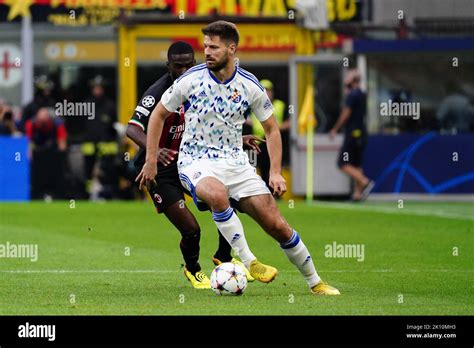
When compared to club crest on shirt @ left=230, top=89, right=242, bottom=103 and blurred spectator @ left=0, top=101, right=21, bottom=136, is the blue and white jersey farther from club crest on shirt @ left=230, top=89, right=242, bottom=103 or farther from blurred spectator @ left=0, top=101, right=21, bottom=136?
blurred spectator @ left=0, top=101, right=21, bottom=136

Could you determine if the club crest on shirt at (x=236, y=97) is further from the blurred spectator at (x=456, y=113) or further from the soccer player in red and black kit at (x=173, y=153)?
the blurred spectator at (x=456, y=113)

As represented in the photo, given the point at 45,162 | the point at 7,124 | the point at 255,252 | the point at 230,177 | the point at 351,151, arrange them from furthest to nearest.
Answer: the point at 7,124, the point at 45,162, the point at 351,151, the point at 255,252, the point at 230,177

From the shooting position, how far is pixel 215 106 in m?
12.3

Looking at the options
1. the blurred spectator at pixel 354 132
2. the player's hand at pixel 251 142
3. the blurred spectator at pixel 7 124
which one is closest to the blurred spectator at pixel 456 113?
the blurred spectator at pixel 354 132

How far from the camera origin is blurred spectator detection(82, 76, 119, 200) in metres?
30.1

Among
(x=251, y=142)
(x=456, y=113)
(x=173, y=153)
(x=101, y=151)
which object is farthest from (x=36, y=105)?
(x=251, y=142)

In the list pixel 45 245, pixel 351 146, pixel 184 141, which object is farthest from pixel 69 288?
pixel 351 146

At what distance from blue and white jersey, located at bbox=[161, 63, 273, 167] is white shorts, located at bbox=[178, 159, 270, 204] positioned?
2.8 inches

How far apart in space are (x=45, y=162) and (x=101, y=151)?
4.29 ft

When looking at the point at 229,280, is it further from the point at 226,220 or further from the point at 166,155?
the point at 166,155

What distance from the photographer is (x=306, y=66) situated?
30.4 m

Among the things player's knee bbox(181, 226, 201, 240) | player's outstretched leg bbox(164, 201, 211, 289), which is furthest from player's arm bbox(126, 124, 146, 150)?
player's knee bbox(181, 226, 201, 240)

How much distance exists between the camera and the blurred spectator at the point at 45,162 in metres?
29.9
